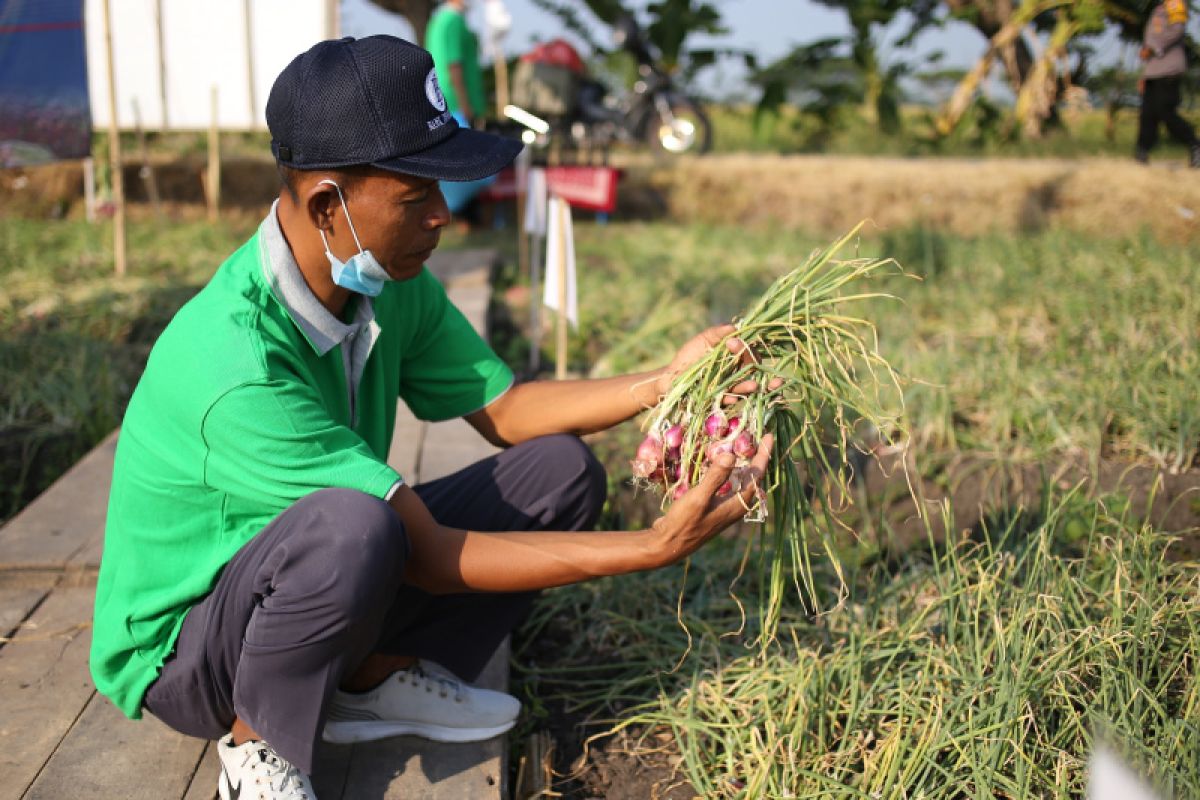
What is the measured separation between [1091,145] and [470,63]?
422 cm

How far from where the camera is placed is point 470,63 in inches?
255

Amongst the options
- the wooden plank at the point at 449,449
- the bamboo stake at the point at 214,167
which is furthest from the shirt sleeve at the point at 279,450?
the bamboo stake at the point at 214,167

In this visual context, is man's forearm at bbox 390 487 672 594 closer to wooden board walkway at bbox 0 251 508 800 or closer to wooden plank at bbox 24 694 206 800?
wooden board walkway at bbox 0 251 508 800

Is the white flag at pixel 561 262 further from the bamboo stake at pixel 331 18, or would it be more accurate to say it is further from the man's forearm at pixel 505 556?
the bamboo stake at pixel 331 18

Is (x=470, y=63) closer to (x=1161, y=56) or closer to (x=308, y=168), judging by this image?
(x=1161, y=56)

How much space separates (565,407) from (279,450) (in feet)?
2.08

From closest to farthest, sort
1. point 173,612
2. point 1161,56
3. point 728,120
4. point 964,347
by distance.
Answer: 1. point 173,612
2. point 1161,56
3. point 964,347
4. point 728,120

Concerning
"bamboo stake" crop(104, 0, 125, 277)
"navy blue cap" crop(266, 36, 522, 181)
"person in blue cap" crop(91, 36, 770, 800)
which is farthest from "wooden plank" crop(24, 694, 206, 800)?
"bamboo stake" crop(104, 0, 125, 277)

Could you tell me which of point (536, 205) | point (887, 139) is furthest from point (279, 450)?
point (887, 139)

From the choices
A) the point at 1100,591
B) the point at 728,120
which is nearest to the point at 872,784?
the point at 1100,591

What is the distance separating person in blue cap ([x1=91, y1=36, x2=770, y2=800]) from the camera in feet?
4.81

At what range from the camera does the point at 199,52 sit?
702 centimetres

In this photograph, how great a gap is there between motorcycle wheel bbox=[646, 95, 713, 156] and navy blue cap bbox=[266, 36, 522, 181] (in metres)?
7.36

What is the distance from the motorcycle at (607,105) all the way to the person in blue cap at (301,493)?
20.9 feet
